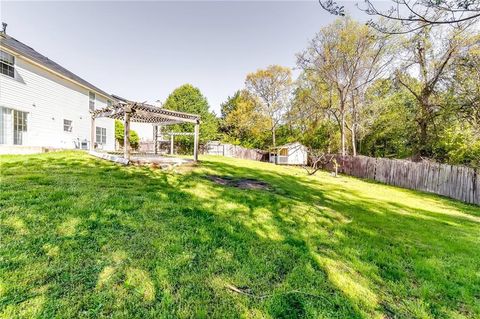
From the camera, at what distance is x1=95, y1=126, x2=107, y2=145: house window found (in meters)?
17.1

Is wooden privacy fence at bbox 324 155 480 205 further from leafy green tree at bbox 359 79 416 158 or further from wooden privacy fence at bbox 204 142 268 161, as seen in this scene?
wooden privacy fence at bbox 204 142 268 161

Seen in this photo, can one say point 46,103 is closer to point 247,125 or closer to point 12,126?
point 12,126

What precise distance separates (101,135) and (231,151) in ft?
49.5

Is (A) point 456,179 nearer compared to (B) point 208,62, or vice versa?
(A) point 456,179

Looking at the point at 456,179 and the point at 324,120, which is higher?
the point at 324,120

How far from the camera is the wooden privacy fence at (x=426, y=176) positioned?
994 cm

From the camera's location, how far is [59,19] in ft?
38.6

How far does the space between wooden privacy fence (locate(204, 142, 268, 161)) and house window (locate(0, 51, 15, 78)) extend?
62.8ft

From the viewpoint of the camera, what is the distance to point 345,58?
19.8 meters

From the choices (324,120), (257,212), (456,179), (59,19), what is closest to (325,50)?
(324,120)

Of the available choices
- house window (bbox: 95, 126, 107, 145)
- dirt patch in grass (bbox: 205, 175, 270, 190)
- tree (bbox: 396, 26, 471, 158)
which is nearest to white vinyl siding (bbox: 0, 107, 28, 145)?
house window (bbox: 95, 126, 107, 145)

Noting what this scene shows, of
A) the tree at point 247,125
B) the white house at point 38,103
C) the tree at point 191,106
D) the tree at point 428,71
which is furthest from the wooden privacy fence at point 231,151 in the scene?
the tree at point 428,71

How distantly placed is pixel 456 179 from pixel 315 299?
39.7ft

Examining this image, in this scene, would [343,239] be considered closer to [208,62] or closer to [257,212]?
[257,212]
